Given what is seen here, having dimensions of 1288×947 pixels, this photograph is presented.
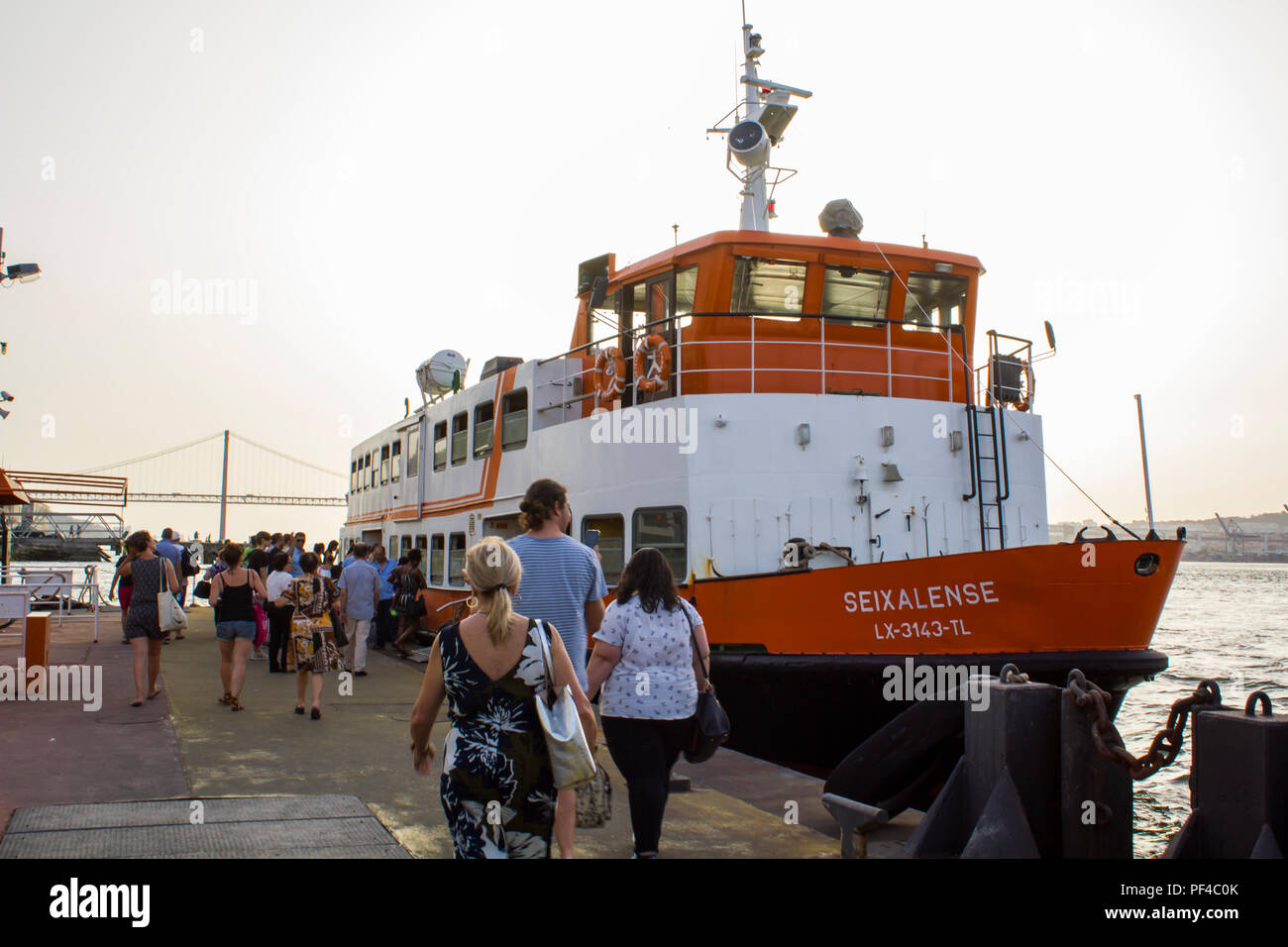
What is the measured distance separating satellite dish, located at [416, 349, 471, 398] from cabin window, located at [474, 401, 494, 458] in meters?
4.29

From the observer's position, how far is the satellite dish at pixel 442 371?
18.4 metres

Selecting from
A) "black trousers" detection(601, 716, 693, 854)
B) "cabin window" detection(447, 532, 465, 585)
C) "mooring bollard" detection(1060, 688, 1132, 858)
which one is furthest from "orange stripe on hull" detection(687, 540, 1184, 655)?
"cabin window" detection(447, 532, 465, 585)

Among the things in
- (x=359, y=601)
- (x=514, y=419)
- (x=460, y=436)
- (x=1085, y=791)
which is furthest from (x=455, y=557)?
(x=1085, y=791)

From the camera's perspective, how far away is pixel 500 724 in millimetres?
3264

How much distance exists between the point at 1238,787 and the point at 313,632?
697 cm

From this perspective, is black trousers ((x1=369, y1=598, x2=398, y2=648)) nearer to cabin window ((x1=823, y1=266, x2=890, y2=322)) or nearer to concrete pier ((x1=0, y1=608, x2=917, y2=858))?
concrete pier ((x1=0, y1=608, x2=917, y2=858))

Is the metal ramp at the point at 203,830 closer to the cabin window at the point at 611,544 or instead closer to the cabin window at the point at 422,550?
the cabin window at the point at 611,544

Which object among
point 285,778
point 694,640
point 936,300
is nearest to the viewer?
point 694,640

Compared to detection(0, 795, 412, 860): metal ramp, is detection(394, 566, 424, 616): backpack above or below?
above

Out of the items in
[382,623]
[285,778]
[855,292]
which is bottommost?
[285,778]

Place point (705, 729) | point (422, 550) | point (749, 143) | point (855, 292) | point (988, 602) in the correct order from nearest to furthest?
point (705, 729)
point (988, 602)
point (855, 292)
point (749, 143)
point (422, 550)

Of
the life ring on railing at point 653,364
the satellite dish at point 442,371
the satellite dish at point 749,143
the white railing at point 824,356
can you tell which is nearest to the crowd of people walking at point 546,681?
the life ring on railing at point 653,364

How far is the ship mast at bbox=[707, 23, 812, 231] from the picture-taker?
12.3 meters

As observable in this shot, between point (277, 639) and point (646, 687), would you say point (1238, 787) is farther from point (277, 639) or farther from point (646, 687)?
point (277, 639)
